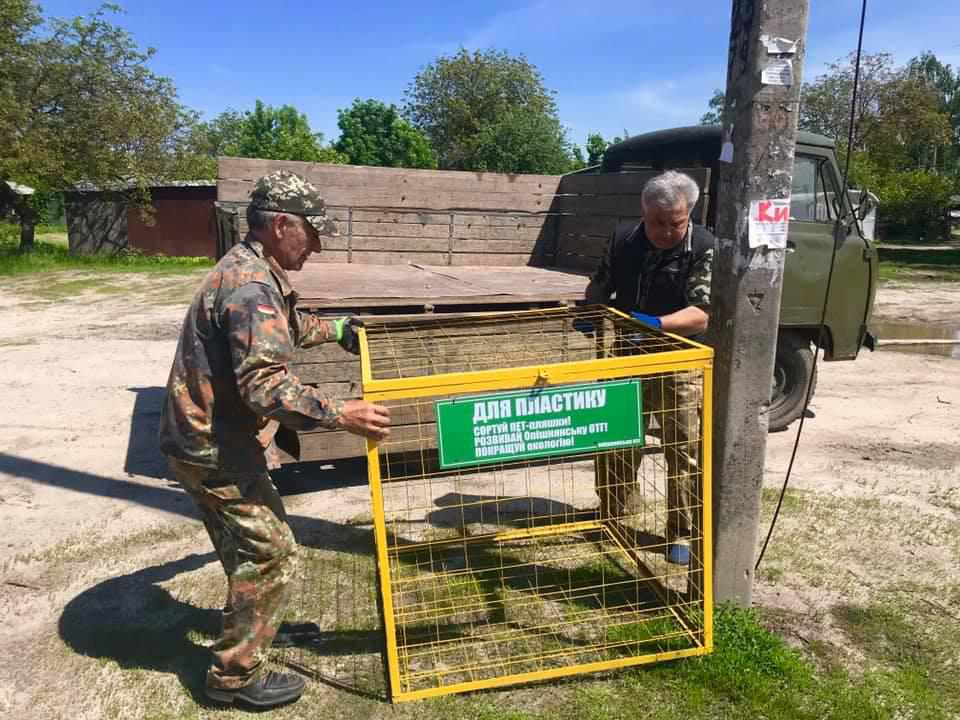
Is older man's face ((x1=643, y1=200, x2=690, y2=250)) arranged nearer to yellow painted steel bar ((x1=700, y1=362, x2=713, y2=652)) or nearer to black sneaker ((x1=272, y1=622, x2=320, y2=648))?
yellow painted steel bar ((x1=700, y1=362, x2=713, y2=652))

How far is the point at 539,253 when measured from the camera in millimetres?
7887

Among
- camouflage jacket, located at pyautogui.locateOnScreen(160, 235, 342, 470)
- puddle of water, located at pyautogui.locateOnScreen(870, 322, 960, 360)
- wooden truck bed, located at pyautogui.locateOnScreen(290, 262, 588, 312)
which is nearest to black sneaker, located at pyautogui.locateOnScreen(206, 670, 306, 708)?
camouflage jacket, located at pyautogui.locateOnScreen(160, 235, 342, 470)

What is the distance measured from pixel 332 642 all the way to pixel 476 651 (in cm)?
64

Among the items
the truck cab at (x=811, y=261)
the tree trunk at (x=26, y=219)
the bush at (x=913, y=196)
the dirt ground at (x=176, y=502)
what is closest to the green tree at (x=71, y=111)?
the tree trunk at (x=26, y=219)

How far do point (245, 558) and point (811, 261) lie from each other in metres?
5.04

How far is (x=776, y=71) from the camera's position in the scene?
2.81 meters

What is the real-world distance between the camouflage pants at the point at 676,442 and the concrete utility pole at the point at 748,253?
0.54 ft

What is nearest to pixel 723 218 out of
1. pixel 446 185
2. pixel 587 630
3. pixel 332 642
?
pixel 587 630

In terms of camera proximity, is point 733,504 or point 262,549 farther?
point 733,504

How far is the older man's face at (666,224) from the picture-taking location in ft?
10.9

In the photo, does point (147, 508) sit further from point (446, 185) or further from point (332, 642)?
point (446, 185)

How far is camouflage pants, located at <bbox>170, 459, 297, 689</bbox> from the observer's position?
2.68 meters

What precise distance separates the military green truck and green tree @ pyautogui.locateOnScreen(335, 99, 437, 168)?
109ft

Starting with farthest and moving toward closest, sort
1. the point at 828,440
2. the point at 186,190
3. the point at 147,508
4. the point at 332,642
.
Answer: the point at 186,190, the point at 828,440, the point at 147,508, the point at 332,642
